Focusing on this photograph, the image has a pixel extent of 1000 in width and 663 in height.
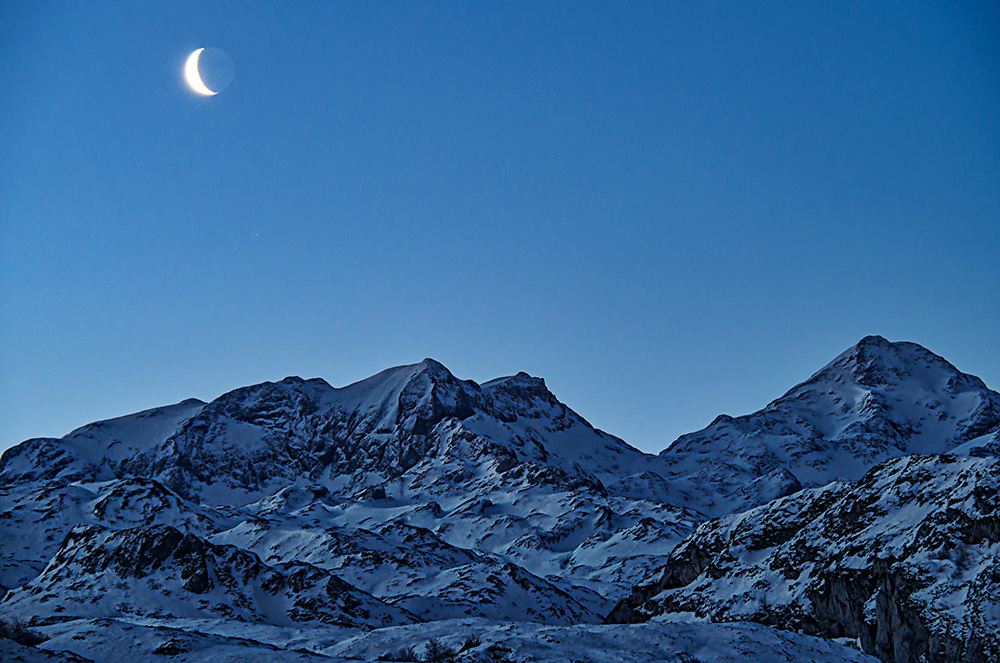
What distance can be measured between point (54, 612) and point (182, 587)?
862 inches

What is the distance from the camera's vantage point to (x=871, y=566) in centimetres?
9688

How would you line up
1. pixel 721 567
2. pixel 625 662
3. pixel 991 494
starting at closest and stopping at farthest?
1. pixel 625 662
2. pixel 991 494
3. pixel 721 567

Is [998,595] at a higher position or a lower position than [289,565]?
lower

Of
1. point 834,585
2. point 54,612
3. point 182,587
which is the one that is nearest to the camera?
point 834,585

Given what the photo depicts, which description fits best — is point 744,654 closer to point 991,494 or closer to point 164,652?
point 991,494

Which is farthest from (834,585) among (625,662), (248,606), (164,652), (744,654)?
(248,606)

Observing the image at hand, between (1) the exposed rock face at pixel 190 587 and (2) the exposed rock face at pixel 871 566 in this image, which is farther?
(1) the exposed rock face at pixel 190 587

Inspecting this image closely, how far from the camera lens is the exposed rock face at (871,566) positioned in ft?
274

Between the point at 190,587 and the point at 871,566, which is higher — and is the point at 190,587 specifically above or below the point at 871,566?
above

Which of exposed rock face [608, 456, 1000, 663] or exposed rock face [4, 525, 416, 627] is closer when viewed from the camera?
exposed rock face [608, 456, 1000, 663]

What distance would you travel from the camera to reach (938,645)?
80938mm

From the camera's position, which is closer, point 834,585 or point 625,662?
point 625,662

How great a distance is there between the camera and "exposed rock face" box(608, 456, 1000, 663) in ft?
274

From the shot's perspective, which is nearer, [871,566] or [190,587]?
[871,566]
